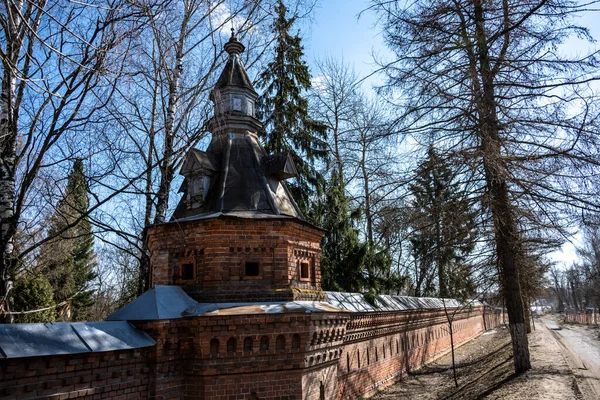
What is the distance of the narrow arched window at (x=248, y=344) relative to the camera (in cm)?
797

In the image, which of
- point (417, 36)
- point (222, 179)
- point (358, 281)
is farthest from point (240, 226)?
point (358, 281)

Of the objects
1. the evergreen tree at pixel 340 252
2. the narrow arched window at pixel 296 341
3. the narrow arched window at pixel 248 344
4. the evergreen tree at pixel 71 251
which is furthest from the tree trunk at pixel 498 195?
the evergreen tree at pixel 71 251

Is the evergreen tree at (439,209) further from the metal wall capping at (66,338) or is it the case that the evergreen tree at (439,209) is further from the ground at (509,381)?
the metal wall capping at (66,338)

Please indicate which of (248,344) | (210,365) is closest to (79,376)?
(210,365)

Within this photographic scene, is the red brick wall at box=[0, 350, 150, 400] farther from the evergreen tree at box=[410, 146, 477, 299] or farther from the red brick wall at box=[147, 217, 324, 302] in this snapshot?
the evergreen tree at box=[410, 146, 477, 299]

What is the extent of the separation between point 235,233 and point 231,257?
19.1 inches

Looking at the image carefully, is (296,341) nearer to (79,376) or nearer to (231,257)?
(231,257)

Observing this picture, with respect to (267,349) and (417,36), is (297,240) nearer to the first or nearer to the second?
(267,349)

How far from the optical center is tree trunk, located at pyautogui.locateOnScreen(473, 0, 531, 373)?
758 centimetres

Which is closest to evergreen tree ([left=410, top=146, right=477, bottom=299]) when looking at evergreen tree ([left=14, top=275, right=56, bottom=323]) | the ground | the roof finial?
the ground

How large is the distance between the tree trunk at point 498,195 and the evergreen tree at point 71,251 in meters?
6.79

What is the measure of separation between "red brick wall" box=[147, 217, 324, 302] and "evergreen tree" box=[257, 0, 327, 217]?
953 cm

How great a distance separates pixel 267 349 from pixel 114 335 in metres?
2.72

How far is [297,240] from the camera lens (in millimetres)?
9633
